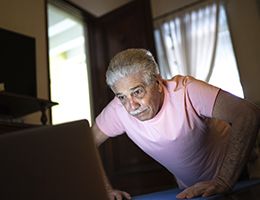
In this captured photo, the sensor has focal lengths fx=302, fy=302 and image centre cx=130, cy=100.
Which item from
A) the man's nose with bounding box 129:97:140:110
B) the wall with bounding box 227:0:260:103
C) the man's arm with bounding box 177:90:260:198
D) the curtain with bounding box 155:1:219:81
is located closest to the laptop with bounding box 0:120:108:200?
the man's arm with bounding box 177:90:260:198

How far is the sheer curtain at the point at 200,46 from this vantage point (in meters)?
3.31

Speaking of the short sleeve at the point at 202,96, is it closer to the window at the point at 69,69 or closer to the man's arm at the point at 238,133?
the man's arm at the point at 238,133

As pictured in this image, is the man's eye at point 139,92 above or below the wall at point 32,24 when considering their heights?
below

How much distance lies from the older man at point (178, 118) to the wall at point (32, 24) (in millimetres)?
1423

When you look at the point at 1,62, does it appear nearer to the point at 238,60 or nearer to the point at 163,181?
the point at 163,181

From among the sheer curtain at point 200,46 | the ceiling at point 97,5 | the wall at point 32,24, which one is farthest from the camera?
the ceiling at point 97,5

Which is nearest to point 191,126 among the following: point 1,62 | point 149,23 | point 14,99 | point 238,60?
point 14,99

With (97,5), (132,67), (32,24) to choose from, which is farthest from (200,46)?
(132,67)

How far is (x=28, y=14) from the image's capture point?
106 inches

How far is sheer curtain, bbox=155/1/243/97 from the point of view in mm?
3314

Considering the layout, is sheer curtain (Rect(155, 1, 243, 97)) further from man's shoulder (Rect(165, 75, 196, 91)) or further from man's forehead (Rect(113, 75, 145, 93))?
man's forehead (Rect(113, 75, 145, 93))

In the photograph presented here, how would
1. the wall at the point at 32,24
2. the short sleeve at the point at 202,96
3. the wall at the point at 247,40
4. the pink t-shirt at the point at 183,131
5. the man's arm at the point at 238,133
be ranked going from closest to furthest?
the man's arm at the point at 238,133 < the short sleeve at the point at 202,96 < the pink t-shirt at the point at 183,131 < the wall at the point at 32,24 < the wall at the point at 247,40

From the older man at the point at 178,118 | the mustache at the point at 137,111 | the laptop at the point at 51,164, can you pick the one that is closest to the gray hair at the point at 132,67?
the older man at the point at 178,118

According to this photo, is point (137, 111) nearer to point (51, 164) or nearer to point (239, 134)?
point (239, 134)
